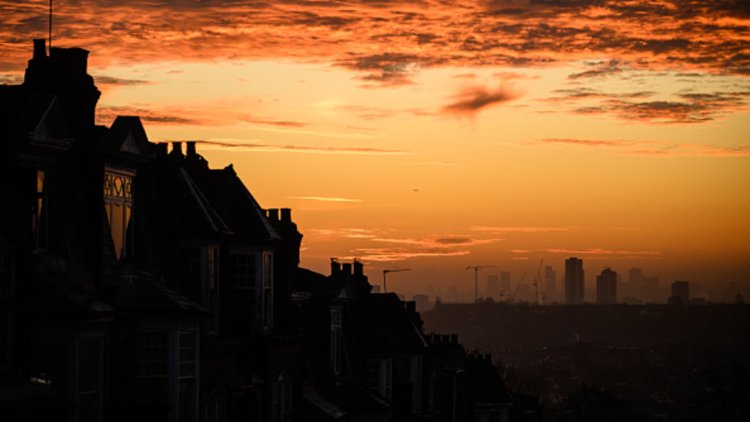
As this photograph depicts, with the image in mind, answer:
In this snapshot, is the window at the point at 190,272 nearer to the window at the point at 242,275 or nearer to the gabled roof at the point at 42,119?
the window at the point at 242,275

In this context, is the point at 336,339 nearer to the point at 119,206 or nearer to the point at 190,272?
the point at 190,272

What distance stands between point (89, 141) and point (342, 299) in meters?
22.0

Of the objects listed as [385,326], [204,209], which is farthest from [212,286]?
[385,326]

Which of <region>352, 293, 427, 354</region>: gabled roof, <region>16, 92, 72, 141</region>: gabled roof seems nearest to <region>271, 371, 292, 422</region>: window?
<region>352, 293, 427, 354</region>: gabled roof

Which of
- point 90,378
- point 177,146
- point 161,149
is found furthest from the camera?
point 177,146

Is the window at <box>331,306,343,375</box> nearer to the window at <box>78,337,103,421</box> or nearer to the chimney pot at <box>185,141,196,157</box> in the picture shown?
the chimney pot at <box>185,141,196,157</box>

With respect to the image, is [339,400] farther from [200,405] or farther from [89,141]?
[89,141]

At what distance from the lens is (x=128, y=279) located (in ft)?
127

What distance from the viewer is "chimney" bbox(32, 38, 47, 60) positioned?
39188 mm

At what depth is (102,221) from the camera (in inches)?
1481

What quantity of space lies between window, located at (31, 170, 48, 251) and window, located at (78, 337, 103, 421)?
7.63 ft

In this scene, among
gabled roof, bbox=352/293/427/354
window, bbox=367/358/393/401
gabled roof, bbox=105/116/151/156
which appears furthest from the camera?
gabled roof, bbox=352/293/427/354

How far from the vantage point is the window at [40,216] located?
35406 mm

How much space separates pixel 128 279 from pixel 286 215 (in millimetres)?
19009
